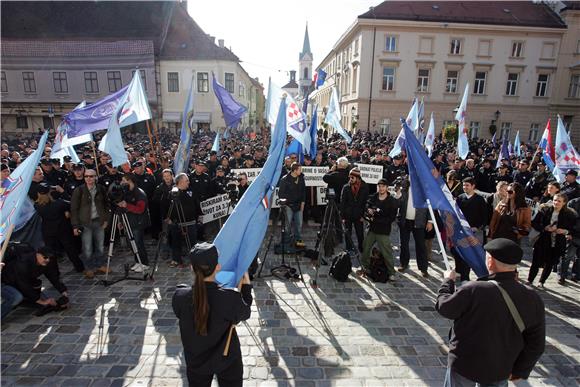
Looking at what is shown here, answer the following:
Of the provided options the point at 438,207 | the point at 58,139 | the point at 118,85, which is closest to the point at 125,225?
the point at 58,139

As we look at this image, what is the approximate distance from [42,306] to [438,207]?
5.83m

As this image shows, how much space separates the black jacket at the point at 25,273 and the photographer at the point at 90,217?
1216mm

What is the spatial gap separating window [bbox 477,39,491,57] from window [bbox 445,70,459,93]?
2922mm

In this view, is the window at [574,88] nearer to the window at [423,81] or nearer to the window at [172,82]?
the window at [423,81]

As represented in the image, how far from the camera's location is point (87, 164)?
9422 millimetres

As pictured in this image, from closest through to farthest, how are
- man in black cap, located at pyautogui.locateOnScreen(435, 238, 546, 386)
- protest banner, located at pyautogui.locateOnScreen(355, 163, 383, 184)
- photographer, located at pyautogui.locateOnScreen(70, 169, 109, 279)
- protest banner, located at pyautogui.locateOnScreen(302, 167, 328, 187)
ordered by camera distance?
man in black cap, located at pyautogui.locateOnScreen(435, 238, 546, 386), photographer, located at pyautogui.locateOnScreen(70, 169, 109, 279), protest banner, located at pyautogui.locateOnScreen(302, 167, 328, 187), protest banner, located at pyautogui.locateOnScreen(355, 163, 383, 184)

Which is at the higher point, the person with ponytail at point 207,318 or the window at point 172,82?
the window at point 172,82

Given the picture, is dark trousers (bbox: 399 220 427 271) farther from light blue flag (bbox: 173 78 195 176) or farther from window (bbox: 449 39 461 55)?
window (bbox: 449 39 461 55)

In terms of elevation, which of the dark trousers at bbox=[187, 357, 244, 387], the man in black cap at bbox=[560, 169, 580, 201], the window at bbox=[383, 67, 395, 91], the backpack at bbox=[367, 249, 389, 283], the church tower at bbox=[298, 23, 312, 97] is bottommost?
the backpack at bbox=[367, 249, 389, 283]

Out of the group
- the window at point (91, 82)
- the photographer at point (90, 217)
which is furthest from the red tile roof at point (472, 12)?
the photographer at point (90, 217)

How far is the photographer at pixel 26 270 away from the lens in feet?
16.9

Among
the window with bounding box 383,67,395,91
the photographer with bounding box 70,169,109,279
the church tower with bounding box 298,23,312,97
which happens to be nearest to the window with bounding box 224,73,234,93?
the window with bounding box 383,67,395,91

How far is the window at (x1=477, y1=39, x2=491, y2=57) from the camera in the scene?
35375mm

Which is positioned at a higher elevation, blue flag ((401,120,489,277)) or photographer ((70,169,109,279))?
blue flag ((401,120,489,277))
